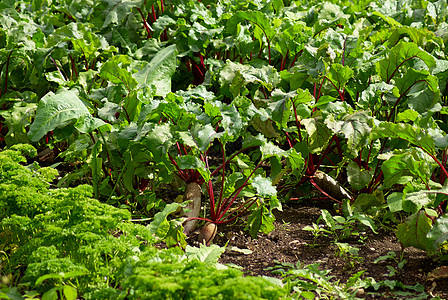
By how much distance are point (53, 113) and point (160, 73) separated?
0.91m

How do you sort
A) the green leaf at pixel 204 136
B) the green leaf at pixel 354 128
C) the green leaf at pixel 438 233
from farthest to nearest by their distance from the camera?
the green leaf at pixel 354 128, the green leaf at pixel 204 136, the green leaf at pixel 438 233

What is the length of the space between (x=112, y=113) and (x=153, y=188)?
515 millimetres

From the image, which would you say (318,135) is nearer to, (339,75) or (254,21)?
(339,75)

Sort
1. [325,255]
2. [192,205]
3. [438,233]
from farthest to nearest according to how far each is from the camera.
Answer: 1. [192,205]
2. [325,255]
3. [438,233]

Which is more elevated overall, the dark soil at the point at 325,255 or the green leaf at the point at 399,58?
the green leaf at the point at 399,58

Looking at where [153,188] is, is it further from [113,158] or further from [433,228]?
[433,228]

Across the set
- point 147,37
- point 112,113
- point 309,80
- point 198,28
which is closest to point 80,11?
point 147,37

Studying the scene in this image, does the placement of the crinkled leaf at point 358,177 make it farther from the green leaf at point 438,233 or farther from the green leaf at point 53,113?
the green leaf at point 53,113

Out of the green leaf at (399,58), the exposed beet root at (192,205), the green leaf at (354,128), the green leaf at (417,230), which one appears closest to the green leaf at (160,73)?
the exposed beet root at (192,205)

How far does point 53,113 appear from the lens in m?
2.70

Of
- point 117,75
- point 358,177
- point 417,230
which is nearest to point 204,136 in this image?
point 117,75

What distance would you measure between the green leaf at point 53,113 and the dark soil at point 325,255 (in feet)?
3.06

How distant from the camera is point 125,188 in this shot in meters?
3.11

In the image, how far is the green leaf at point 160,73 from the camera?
3295 mm
